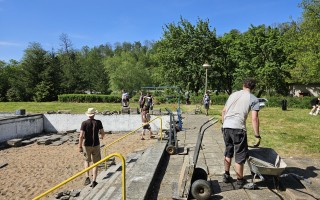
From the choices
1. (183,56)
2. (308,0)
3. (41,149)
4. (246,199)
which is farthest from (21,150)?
(308,0)

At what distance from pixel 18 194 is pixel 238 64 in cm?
3427

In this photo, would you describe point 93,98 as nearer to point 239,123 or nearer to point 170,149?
point 170,149

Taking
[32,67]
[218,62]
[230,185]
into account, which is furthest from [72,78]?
[230,185]

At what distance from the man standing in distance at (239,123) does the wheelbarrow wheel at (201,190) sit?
802 mm

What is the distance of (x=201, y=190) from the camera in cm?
495

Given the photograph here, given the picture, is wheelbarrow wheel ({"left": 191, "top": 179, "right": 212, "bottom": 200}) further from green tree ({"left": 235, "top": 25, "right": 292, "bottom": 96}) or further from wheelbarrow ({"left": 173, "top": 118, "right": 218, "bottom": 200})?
green tree ({"left": 235, "top": 25, "right": 292, "bottom": 96})

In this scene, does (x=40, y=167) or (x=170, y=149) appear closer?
(x=170, y=149)

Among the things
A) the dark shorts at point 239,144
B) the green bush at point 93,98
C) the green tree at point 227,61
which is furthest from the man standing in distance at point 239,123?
the green tree at point 227,61

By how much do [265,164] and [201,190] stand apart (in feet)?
4.75

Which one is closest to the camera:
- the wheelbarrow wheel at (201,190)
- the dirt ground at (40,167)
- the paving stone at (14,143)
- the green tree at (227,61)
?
the wheelbarrow wheel at (201,190)

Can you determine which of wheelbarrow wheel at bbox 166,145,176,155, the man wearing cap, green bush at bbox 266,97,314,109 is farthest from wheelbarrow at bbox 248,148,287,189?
green bush at bbox 266,97,314,109

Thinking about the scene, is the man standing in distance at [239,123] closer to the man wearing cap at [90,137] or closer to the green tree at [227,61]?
the man wearing cap at [90,137]

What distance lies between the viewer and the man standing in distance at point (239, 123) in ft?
17.2

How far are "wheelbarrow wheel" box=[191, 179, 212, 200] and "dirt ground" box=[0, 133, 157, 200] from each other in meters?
4.67
